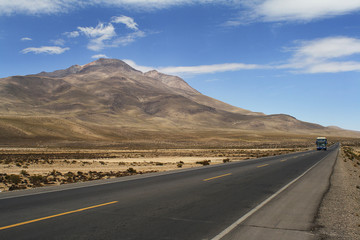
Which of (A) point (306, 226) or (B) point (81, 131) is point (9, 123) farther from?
(A) point (306, 226)

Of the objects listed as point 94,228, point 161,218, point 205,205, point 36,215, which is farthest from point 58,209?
point 205,205

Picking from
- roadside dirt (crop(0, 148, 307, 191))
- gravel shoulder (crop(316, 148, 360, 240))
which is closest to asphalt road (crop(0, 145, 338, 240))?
gravel shoulder (crop(316, 148, 360, 240))

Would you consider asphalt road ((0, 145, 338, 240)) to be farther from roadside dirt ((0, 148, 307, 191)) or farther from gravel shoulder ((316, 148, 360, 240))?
roadside dirt ((0, 148, 307, 191))

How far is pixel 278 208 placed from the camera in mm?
10188

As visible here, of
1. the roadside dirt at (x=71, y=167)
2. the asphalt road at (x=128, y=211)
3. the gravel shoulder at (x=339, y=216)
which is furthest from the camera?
the roadside dirt at (x=71, y=167)

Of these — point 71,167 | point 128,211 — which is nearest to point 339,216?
point 128,211

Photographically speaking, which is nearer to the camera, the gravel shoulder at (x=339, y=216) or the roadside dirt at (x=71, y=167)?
the gravel shoulder at (x=339, y=216)

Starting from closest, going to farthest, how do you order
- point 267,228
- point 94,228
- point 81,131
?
point 94,228
point 267,228
point 81,131

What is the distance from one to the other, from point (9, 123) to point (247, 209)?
383 feet

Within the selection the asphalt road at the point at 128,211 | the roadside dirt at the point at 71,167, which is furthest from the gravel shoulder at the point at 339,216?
the roadside dirt at the point at 71,167

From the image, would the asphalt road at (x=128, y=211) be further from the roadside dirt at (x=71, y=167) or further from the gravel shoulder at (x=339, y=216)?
the roadside dirt at (x=71, y=167)

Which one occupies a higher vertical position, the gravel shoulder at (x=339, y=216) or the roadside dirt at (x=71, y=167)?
the gravel shoulder at (x=339, y=216)

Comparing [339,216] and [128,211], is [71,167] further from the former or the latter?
[339,216]

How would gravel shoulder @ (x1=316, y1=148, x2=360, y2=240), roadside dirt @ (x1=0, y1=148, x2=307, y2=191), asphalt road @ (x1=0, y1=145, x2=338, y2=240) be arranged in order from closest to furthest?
asphalt road @ (x1=0, y1=145, x2=338, y2=240)
gravel shoulder @ (x1=316, y1=148, x2=360, y2=240)
roadside dirt @ (x1=0, y1=148, x2=307, y2=191)
